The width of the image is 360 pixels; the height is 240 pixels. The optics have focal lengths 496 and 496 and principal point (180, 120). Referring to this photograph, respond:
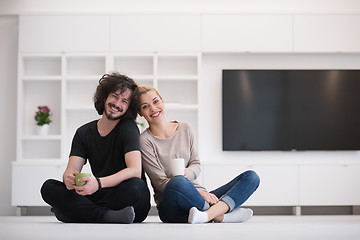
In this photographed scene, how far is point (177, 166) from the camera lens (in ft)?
8.57

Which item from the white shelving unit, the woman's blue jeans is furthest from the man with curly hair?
the white shelving unit

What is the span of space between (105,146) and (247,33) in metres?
2.96

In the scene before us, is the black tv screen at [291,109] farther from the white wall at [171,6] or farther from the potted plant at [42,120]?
the potted plant at [42,120]

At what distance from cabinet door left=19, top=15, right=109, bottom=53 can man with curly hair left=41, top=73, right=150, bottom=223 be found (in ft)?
8.24

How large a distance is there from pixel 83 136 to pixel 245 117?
2828mm

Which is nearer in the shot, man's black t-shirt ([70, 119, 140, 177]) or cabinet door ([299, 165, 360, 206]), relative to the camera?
man's black t-shirt ([70, 119, 140, 177])

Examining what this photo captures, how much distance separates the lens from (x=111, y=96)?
2.71 metres

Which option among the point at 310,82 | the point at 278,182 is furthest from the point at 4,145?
the point at 310,82

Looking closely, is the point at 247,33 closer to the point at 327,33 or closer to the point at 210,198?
the point at 327,33

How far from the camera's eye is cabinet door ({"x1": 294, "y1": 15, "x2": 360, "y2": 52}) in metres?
5.27

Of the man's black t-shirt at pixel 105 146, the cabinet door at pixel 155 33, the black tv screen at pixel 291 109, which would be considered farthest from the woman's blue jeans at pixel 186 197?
the cabinet door at pixel 155 33

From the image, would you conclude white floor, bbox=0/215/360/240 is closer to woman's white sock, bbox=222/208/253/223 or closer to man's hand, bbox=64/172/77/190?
man's hand, bbox=64/172/77/190

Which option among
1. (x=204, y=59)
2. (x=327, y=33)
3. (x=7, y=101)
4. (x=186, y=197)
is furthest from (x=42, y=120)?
(x=327, y=33)

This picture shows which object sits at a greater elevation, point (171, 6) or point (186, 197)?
point (171, 6)
